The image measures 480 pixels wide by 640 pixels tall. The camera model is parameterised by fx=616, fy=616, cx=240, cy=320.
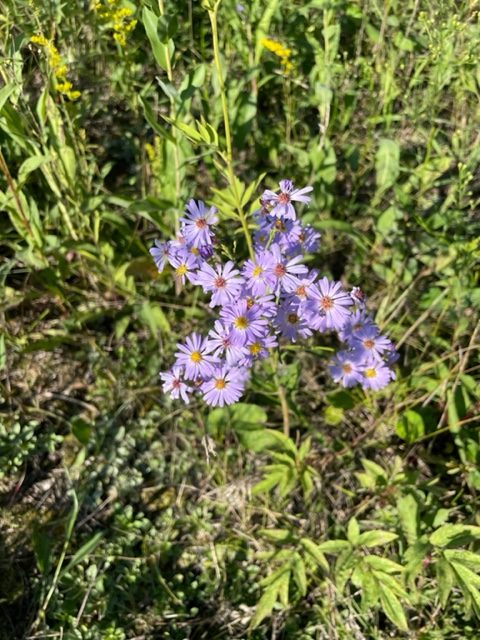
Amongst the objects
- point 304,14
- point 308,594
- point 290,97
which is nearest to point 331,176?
point 290,97

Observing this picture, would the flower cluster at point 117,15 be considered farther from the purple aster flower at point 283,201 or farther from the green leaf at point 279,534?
the green leaf at point 279,534

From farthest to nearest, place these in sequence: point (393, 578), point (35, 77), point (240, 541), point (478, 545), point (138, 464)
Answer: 1. point (35, 77)
2. point (138, 464)
3. point (240, 541)
4. point (478, 545)
5. point (393, 578)

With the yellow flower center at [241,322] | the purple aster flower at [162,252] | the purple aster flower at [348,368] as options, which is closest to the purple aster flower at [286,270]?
the yellow flower center at [241,322]

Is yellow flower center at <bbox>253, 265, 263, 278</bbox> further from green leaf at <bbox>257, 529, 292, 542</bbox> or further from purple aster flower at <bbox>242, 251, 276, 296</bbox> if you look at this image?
green leaf at <bbox>257, 529, 292, 542</bbox>

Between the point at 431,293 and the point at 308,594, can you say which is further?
the point at 431,293

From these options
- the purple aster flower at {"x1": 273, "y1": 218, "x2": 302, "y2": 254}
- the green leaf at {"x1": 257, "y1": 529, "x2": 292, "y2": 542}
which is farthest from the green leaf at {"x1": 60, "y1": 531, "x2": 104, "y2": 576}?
the purple aster flower at {"x1": 273, "y1": 218, "x2": 302, "y2": 254}

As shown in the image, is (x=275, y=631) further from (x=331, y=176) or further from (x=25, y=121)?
(x=25, y=121)

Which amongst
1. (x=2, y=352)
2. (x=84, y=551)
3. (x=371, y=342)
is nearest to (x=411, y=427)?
(x=371, y=342)
